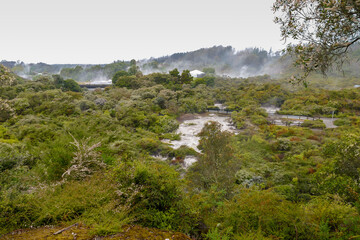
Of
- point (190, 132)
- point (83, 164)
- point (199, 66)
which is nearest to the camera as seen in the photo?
point (83, 164)

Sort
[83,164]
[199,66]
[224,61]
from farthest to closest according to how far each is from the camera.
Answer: [224,61], [199,66], [83,164]

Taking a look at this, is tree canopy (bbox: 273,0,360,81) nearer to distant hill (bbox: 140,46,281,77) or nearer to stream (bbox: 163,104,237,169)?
stream (bbox: 163,104,237,169)

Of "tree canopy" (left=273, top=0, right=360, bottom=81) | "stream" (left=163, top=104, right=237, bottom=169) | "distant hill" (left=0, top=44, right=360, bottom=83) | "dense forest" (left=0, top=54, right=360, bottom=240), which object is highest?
"distant hill" (left=0, top=44, right=360, bottom=83)

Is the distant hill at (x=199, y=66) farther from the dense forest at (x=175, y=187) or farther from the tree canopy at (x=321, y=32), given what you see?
the tree canopy at (x=321, y=32)

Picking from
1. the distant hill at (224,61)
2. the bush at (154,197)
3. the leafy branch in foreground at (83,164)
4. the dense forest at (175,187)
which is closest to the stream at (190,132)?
the dense forest at (175,187)

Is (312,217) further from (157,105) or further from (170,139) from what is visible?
(157,105)

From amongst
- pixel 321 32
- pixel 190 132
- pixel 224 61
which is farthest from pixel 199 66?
pixel 321 32

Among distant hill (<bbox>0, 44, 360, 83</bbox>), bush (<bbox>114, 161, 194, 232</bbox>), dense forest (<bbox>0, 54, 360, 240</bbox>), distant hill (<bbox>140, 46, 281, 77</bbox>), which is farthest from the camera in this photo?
distant hill (<bbox>140, 46, 281, 77</bbox>)

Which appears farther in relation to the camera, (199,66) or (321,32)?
(199,66)

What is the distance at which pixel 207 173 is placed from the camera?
7582 millimetres

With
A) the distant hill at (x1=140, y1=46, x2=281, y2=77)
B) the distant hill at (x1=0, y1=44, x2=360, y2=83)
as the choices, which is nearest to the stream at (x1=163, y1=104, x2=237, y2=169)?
the distant hill at (x1=0, y1=44, x2=360, y2=83)

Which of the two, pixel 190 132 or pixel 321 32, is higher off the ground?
pixel 321 32

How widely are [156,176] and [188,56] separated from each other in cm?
13236

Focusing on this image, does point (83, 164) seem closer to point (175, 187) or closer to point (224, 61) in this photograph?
point (175, 187)
